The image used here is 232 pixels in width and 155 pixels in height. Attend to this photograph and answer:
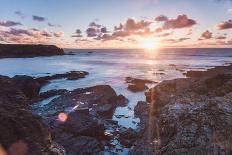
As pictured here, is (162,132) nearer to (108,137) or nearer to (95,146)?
(95,146)

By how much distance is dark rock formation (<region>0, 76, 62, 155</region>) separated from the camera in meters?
6.33

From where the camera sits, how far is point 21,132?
6.70 m

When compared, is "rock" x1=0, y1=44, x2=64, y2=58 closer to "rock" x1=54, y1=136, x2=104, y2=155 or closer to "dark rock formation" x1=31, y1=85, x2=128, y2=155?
"dark rock formation" x1=31, y1=85, x2=128, y2=155

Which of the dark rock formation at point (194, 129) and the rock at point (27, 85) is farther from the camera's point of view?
the rock at point (27, 85)

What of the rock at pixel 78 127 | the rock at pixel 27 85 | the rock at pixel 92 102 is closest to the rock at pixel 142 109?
the rock at pixel 92 102

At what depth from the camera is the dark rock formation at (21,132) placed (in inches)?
249

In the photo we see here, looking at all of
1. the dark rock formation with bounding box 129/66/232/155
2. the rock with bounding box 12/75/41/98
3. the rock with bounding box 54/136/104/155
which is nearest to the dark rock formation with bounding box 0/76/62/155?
the dark rock formation with bounding box 129/66/232/155

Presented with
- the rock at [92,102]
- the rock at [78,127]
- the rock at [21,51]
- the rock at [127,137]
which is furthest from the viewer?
the rock at [21,51]

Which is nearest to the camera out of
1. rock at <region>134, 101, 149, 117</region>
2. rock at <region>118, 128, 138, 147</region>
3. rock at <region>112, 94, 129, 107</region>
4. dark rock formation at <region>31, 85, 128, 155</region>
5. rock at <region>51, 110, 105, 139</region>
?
dark rock formation at <region>31, 85, 128, 155</region>

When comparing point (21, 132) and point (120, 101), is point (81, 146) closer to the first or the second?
point (21, 132)

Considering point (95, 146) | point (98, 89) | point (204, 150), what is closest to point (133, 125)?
point (95, 146)

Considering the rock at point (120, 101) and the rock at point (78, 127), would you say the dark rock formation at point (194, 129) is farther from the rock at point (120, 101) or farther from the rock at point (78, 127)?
the rock at point (120, 101)

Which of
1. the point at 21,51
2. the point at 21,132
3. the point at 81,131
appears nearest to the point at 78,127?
the point at 81,131

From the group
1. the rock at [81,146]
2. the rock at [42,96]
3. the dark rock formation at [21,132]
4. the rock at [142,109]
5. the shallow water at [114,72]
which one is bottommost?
the shallow water at [114,72]
